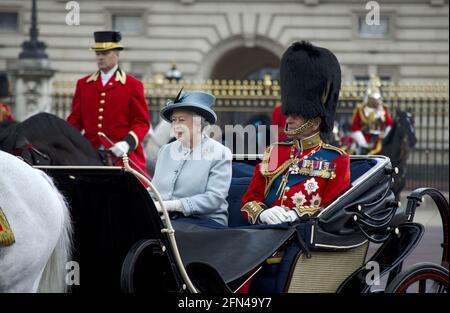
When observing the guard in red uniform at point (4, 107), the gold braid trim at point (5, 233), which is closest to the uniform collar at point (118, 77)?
the gold braid trim at point (5, 233)

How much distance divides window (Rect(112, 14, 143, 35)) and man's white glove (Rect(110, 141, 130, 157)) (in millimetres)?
22801

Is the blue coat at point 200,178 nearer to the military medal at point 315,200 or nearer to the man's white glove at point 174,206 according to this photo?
the man's white glove at point 174,206

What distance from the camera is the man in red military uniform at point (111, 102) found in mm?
7957

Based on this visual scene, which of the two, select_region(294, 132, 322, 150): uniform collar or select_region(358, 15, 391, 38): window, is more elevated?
select_region(358, 15, 391, 38): window

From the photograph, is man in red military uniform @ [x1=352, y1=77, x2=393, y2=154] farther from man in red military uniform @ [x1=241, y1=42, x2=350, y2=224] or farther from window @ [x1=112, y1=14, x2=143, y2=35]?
window @ [x1=112, y1=14, x2=143, y2=35]

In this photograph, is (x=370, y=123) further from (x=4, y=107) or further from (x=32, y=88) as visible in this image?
(x=32, y=88)

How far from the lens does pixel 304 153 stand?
16.6 ft

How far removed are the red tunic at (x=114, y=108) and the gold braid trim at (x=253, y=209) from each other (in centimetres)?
296

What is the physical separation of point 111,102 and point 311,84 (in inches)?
122

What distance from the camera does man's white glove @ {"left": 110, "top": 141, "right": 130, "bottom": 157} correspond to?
7.52 m

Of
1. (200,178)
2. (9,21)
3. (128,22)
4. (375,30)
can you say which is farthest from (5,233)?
(9,21)

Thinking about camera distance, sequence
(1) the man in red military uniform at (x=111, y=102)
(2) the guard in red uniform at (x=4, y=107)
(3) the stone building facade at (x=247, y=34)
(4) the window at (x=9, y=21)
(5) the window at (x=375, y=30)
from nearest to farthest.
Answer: (1) the man in red military uniform at (x=111, y=102) → (2) the guard in red uniform at (x=4, y=107) → (3) the stone building facade at (x=247, y=34) → (5) the window at (x=375, y=30) → (4) the window at (x=9, y=21)

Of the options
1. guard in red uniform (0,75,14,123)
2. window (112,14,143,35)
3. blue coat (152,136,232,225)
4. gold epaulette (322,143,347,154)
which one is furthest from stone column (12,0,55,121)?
gold epaulette (322,143,347,154)

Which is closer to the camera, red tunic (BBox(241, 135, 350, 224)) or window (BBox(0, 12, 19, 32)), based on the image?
red tunic (BBox(241, 135, 350, 224))
